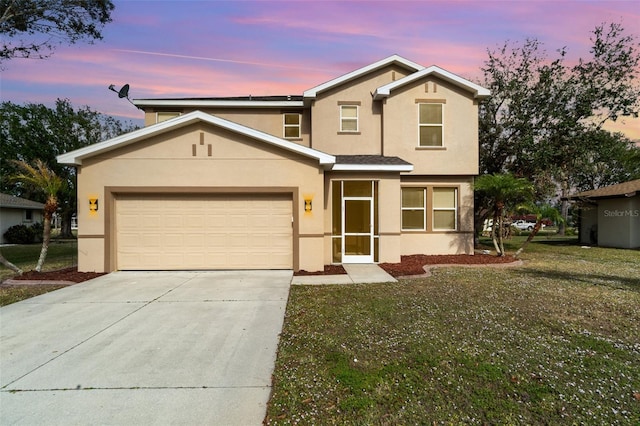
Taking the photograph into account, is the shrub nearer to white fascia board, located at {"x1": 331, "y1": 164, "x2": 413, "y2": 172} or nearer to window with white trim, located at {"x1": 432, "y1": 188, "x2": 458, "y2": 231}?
white fascia board, located at {"x1": 331, "y1": 164, "x2": 413, "y2": 172}

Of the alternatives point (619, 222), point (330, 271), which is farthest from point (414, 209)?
point (619, 222)

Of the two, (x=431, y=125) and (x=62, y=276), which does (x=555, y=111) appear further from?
(x=62, y=276)

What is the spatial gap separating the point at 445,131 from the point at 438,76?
2.14m

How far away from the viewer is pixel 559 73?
17797mm

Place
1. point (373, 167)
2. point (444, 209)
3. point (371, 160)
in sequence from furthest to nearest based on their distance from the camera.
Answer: point (444, 209) → point (371, 160) → point (373, 167)

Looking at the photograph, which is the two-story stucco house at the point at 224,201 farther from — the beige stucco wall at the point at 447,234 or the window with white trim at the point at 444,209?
the window with white trim at the point at 444,209

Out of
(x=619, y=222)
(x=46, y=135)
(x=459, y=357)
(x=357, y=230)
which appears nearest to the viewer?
(x=459, y=357)

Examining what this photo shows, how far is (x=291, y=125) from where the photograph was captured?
1577cm

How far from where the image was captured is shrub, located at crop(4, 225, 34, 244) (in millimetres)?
25141

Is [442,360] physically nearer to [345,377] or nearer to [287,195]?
[345,377]

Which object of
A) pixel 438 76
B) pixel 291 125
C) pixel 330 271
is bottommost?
pixel 330 271

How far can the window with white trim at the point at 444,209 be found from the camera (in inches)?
558

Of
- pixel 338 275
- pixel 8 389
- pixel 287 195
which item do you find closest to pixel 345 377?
pixel 8 389

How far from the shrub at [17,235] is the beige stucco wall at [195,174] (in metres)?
20.4
